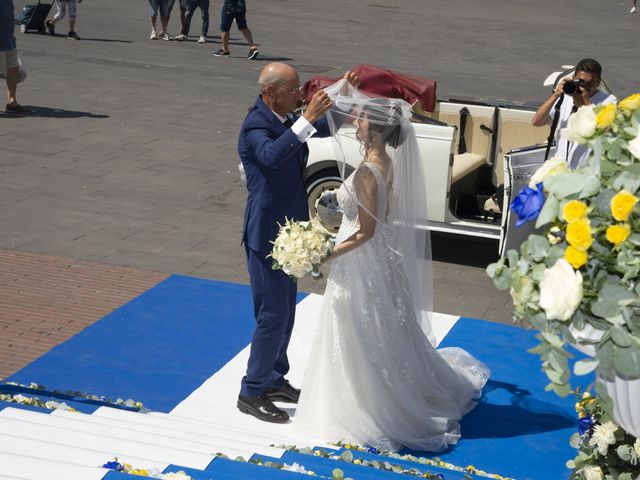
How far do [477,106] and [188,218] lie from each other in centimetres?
330

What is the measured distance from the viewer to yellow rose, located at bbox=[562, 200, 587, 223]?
2.58 m

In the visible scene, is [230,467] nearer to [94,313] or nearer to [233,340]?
[233,340]

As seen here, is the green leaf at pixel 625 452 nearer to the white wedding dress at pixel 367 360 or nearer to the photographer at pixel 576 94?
the white wedding dress at pixel 367 360

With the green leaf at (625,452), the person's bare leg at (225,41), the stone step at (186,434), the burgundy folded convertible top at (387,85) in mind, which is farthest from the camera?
the person's bare leg at (225,41)

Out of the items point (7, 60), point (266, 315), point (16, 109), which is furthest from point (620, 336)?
point (16, 109)

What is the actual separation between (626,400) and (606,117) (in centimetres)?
78

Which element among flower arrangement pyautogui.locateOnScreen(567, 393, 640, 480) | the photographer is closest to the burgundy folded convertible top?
the photographer

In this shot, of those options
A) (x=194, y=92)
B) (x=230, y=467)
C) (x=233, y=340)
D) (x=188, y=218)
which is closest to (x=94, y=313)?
(x=233, y=340)

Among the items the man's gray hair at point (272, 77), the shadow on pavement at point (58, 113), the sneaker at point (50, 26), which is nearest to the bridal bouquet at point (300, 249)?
the man's gray hair at point (272, 77)

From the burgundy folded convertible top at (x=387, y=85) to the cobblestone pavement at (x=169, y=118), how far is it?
5.47 ft

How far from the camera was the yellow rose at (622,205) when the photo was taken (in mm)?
2494

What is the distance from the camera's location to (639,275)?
2.53m

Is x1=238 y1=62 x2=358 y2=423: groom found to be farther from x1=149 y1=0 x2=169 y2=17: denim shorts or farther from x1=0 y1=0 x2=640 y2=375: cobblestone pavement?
x1=149 y1=0 x2=169 y2=17: denim shorts

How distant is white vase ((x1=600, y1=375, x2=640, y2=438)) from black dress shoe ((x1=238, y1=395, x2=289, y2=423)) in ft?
13.2
